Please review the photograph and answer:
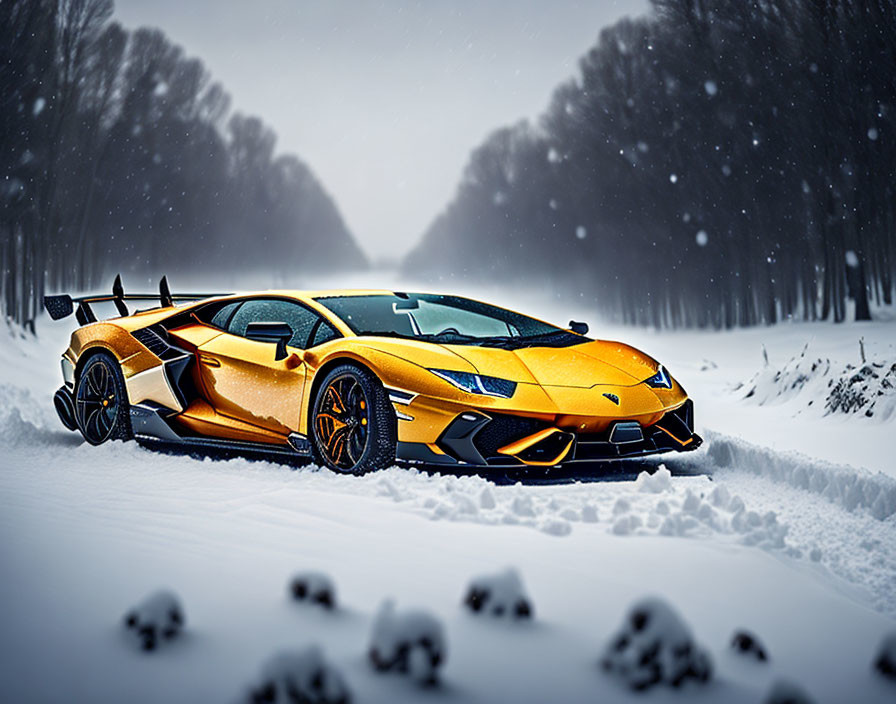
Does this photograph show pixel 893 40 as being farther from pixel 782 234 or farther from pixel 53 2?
pixel 53 2

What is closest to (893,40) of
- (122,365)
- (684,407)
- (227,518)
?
(684,407)

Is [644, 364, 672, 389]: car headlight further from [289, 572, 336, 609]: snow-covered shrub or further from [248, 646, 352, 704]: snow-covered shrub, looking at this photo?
[248, 646, 352, 704]: snow-covered shrub

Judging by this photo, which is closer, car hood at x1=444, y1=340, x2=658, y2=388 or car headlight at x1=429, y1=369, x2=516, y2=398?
car headlight at x1=429, y1=369, x2=516, y2=398

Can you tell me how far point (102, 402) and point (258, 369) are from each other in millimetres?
1649

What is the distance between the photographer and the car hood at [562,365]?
527cm

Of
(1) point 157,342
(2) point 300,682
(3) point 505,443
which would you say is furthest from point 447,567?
(1) point 157,342

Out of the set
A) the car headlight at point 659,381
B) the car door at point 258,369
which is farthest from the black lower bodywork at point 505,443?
the car door at point 258,369

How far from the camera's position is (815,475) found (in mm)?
5059

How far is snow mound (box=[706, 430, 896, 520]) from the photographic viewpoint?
179 inches

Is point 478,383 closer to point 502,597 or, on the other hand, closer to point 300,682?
point 502,597

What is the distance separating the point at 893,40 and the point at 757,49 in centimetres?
477

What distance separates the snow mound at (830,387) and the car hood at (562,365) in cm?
268

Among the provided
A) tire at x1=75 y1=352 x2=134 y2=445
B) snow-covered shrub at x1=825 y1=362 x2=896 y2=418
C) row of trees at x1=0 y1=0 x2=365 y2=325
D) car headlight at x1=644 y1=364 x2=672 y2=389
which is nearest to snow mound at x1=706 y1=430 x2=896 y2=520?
car headlight at x1=644 y1=364 x2=672 y2=389

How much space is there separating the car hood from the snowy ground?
0.54 metres
